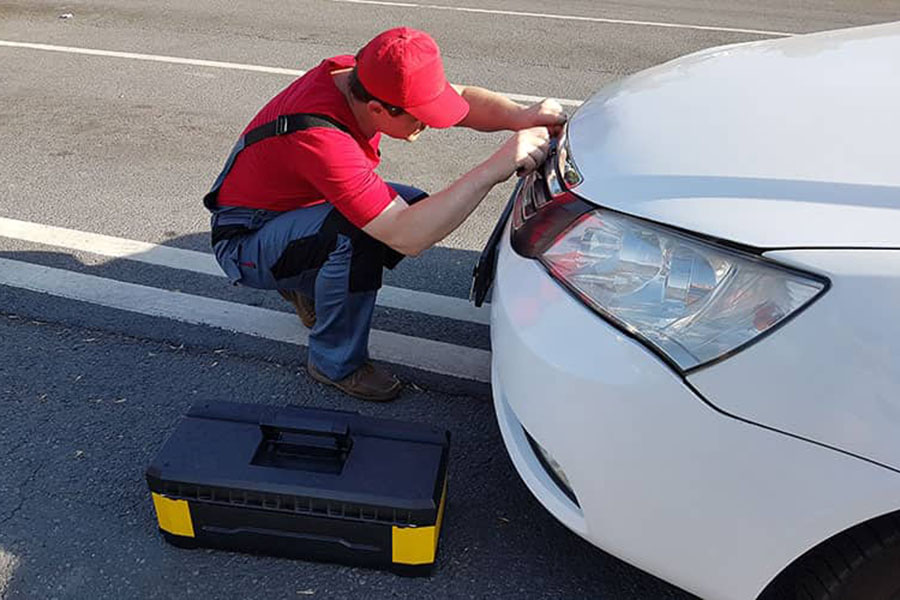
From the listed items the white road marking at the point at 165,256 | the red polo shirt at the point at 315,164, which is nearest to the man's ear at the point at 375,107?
the red polo shirt at the point at 315,164

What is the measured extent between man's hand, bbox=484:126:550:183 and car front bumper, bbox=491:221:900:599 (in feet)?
1.51

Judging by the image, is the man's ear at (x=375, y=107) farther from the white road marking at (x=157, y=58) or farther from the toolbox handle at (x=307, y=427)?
the white road marking at (x=157, y=58)

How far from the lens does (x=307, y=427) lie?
2.13 meters

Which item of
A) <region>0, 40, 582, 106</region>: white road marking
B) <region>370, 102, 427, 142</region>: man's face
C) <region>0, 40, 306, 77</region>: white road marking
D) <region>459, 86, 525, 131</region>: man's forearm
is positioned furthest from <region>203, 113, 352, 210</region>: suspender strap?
<region>0, 40, 306, 77</region>: white road marking

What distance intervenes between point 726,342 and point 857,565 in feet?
1.55

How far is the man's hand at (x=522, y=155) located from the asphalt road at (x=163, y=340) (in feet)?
2.78

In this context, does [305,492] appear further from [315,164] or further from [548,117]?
[548,117]

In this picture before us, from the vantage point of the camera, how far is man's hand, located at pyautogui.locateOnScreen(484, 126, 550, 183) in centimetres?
222

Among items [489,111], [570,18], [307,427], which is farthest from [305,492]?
[570,18]

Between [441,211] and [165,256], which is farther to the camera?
[165,256]

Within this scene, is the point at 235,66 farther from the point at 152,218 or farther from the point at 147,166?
the point at 152,218

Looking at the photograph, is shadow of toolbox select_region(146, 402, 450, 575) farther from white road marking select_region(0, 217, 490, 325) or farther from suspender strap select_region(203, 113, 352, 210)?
white road marking select_region(0, 217, 490, 325)

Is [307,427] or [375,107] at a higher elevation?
[375,107]

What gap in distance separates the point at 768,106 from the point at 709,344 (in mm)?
648
